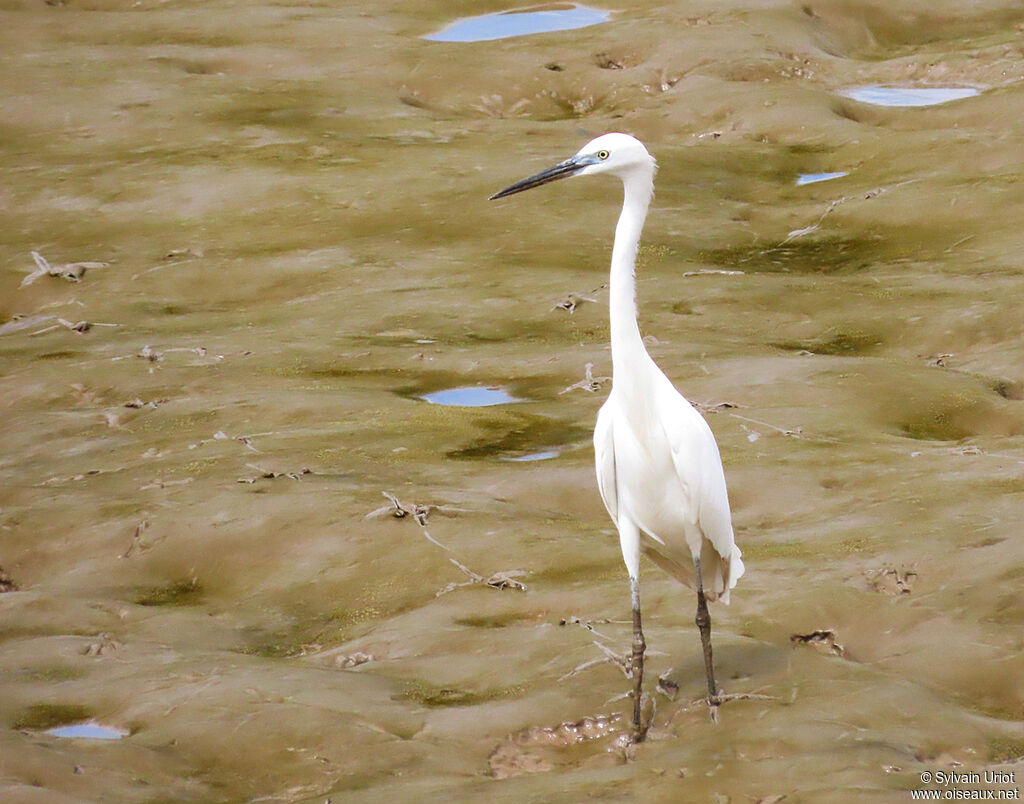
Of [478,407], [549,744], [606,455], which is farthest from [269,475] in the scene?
[549,744]

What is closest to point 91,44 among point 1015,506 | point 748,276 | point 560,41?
point 560,41

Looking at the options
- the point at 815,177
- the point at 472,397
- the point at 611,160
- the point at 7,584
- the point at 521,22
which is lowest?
the point at 7,584

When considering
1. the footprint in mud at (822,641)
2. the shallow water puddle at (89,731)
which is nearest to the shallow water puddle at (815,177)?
the footprint in mud at (822,641)

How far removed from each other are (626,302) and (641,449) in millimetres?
577

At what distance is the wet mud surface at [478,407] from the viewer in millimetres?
6055

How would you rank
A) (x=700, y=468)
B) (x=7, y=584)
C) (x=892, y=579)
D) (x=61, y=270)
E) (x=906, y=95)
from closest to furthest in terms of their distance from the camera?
(x=700, y=468) < (x=892, y=579) < (x=7, y=584) < (x=61, y=270) < (x=906, y=95)

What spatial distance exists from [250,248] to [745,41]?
7060 millimetres

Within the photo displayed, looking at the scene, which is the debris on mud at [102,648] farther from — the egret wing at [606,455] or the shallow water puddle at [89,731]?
the egret wing at [606,455]

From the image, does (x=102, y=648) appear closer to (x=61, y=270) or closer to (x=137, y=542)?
(x=137, y=542)

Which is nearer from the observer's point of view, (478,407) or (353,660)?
(353,660)

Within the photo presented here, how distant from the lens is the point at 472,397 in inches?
410

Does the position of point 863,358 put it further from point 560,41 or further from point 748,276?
point 560,41

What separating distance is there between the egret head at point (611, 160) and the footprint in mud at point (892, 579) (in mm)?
2245

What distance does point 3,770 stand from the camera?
18.1ft
